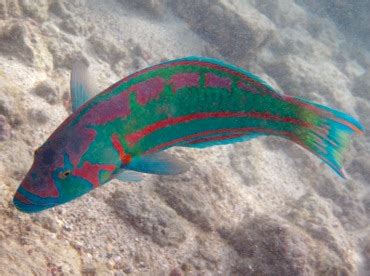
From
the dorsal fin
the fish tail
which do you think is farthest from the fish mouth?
the fish tail

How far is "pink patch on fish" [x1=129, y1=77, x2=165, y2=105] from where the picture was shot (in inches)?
55.5

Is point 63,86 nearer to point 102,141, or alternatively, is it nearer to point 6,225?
point 6,225

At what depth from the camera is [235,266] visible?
10.5 ft

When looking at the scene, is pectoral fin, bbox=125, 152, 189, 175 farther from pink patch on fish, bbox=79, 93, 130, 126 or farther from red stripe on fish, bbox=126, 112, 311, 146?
pink patch on fish, bbox=79, 93, 130, 126

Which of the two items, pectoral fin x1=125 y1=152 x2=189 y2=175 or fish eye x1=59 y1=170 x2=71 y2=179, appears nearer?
fish eye x1=59 y1=170 x2=71 y2=179

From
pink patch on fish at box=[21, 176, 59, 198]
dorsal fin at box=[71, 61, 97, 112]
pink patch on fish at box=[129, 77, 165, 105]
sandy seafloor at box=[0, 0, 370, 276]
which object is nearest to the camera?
pink patch on fish at box=[21, 176, 59, 198]

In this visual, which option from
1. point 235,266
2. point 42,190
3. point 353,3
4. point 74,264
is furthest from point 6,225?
point 353,3

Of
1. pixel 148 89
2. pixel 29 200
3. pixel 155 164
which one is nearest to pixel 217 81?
pixel 148 89

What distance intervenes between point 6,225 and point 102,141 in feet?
3.97

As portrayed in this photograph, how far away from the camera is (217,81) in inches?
57.1

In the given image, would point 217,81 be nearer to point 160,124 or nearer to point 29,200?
point 160,124

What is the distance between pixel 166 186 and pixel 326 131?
2.13m

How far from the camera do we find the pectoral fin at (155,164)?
1.43m

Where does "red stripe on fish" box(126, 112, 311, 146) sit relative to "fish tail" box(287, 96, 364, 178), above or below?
below
